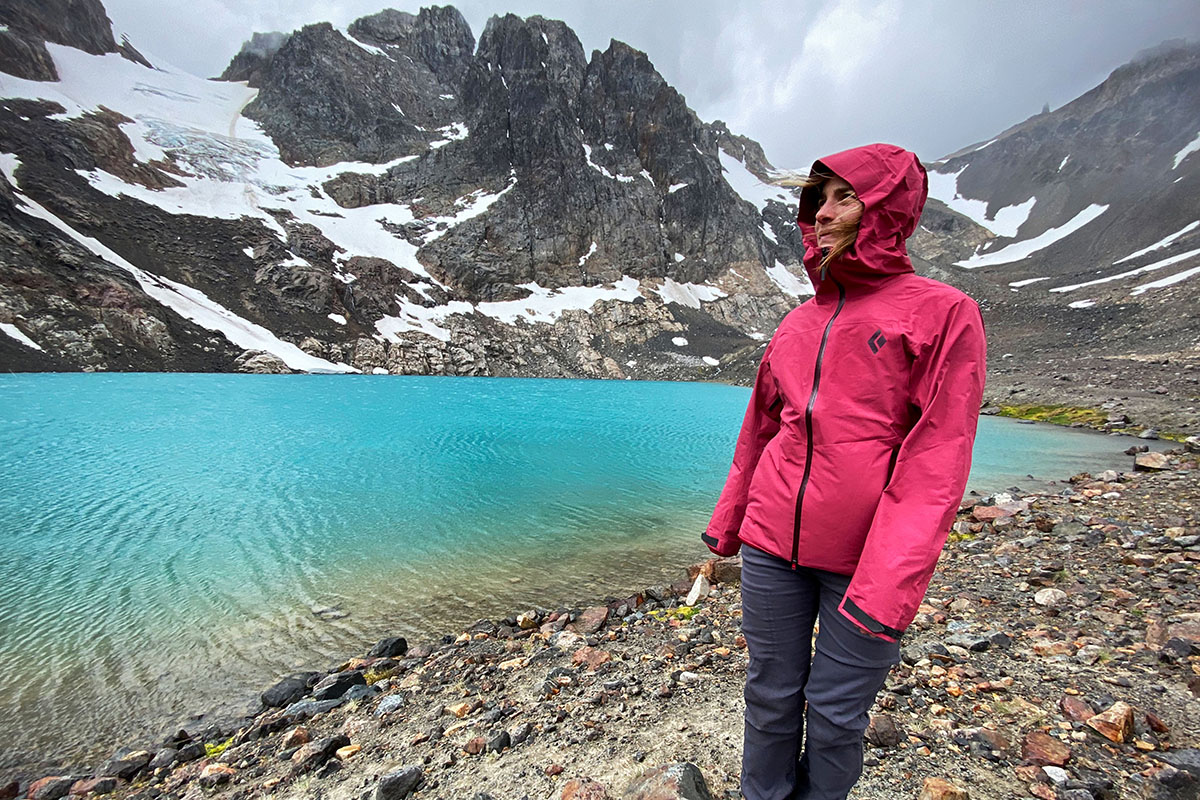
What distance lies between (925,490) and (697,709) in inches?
113

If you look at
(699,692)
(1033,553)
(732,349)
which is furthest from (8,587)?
(732,349)

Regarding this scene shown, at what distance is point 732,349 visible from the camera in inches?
3329

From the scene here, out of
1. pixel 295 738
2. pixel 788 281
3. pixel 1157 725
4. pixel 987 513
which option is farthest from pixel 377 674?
pixel 788 281

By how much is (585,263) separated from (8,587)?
316 feet

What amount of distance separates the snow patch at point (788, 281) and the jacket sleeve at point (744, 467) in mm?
118061

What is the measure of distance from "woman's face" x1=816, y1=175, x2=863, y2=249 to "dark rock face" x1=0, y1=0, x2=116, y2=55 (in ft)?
456

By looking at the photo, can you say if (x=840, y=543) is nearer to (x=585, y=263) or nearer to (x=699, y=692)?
(x=699, y=692)

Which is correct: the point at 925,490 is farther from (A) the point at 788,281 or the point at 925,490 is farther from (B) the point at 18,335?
(A) the point at 788,281

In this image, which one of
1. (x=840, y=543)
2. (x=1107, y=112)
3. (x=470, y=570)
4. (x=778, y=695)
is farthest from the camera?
(x=1107, y=112)

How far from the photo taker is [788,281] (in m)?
116

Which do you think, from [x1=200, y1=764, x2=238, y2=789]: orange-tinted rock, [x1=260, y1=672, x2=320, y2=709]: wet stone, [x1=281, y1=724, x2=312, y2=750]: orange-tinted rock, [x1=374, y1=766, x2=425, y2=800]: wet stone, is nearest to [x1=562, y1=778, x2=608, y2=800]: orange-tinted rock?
[x1=374, y1=766, x2=425, y2=800]: wet stone

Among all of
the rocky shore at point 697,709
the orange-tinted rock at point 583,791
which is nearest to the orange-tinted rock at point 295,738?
the rocky shore at point 697,709

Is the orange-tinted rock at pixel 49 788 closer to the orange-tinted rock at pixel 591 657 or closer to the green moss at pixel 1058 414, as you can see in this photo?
the orange-tinted rock at pixel 591 657

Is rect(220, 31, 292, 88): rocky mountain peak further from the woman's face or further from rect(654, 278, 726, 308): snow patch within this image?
the woman's face
